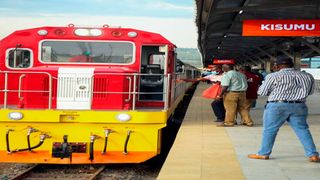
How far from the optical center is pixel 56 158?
9.48m

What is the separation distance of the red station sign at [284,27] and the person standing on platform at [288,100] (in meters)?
8.60

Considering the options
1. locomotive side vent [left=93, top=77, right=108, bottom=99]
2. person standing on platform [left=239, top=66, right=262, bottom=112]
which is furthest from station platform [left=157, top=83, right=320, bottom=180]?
locomotive side vent [left=93, top=77, right=108, bottom=99]

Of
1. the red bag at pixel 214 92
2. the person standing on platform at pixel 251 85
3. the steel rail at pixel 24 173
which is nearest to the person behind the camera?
the steel rail at pixel 24 173

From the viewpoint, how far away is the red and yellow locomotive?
31.2ft

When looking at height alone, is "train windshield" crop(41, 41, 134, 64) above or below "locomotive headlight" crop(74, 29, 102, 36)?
below

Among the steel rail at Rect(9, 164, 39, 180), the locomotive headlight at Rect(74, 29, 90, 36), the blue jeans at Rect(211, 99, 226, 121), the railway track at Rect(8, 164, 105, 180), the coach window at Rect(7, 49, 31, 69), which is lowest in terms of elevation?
the railway track at Rect(8, 164, 105, 180)

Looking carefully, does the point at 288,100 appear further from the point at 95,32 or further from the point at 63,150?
the point at 95,32

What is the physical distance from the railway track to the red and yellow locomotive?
1.09 feet

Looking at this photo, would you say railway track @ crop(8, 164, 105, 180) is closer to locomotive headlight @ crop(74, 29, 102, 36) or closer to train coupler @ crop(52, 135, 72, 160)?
train coupler @ crop(52, 135, 72, 160)

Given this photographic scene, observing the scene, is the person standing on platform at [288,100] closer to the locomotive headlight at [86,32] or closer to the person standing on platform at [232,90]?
the locomotive headlight at [86,32]

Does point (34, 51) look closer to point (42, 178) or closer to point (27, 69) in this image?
point (27, 69)

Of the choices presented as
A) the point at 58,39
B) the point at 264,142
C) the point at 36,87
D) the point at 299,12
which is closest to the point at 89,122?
the point at 36,87

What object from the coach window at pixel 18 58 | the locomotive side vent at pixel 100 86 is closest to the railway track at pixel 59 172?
the locomotive side vent at pixel 100 86

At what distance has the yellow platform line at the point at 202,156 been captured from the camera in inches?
283
